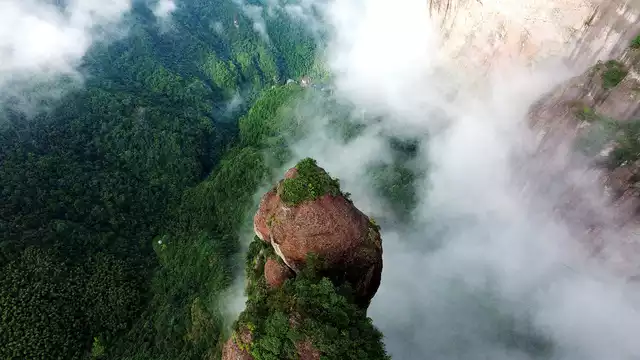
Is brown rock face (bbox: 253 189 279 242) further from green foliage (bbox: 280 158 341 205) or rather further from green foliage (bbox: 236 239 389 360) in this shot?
green foliage (bbox: 236 239 389 360)

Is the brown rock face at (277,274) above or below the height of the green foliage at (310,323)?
above

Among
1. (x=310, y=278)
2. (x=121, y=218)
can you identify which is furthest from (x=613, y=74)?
(x=121, y=218)

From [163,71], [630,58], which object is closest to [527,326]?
[630,58]

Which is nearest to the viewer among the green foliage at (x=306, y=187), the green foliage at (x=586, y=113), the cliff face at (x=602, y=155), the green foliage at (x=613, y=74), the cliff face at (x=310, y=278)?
the cliff face at (x=310, y=278)

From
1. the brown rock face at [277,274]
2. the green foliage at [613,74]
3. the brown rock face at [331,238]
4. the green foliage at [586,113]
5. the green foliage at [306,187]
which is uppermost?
the green foliage at [613,74]

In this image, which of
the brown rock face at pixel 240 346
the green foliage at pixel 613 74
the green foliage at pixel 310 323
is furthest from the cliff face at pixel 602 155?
the brown rock face at pixel 240 346

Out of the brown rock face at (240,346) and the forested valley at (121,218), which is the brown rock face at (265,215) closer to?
the brown rock face at (240,346)

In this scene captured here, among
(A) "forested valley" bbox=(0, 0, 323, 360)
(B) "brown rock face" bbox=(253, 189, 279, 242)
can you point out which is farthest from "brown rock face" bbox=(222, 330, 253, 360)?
(A) "forested valley" bbox=(0, 0, 323, 360)
